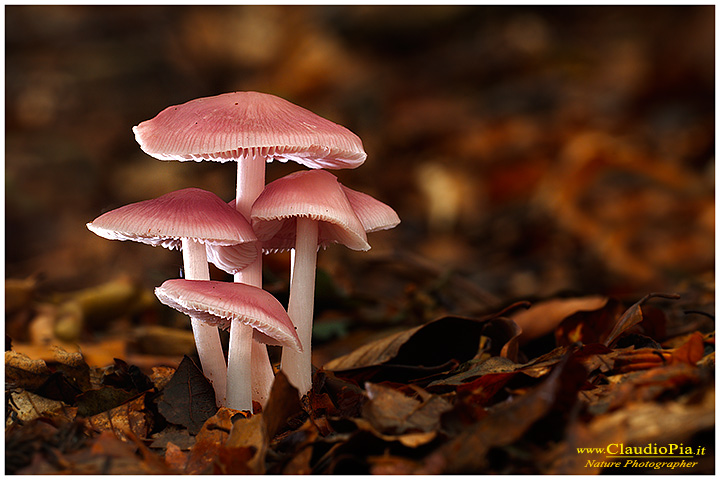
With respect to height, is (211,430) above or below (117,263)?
above

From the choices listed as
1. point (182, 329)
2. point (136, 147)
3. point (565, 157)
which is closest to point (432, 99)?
point (565, 157)

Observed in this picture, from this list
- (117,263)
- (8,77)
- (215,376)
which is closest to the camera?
(215,376)

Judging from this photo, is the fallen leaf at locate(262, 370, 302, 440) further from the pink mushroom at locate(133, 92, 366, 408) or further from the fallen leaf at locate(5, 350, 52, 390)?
the fallen leaf at locate(5, 350, 52, 390)

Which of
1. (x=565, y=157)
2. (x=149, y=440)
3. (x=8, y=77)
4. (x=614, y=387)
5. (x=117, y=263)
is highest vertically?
(x=8, y=77)

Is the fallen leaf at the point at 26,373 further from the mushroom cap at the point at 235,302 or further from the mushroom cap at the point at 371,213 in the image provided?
the mushroom cap at the point at 371,213

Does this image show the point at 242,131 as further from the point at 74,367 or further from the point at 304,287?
the point at 74,367

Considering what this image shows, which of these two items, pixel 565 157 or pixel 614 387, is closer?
pixel 614 387

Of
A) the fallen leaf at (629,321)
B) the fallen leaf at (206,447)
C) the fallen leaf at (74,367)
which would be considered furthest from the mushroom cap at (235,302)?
the fallen leaf at (629,321)

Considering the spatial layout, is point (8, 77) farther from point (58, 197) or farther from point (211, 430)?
point (211, 430)

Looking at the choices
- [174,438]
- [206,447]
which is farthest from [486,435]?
[174,438]
